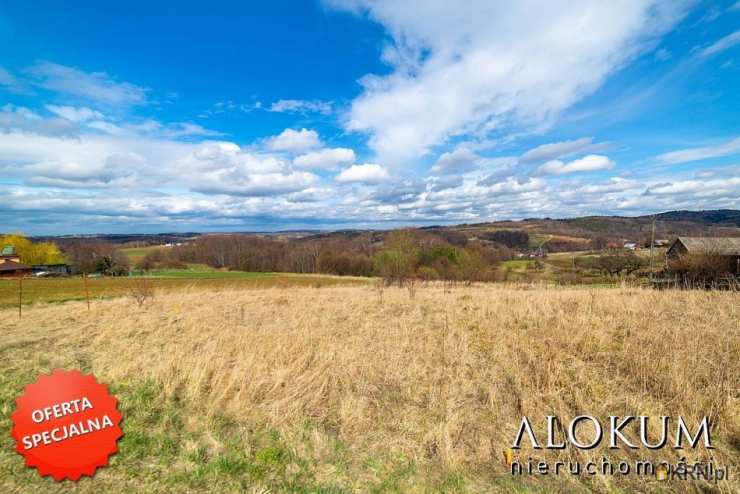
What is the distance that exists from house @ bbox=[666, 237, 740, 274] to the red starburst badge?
43.3 m

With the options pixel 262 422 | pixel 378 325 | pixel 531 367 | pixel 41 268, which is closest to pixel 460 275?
pixel 378 325

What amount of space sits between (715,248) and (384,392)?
45713mm

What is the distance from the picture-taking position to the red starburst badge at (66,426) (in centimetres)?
339

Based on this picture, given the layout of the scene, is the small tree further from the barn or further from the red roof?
the red roof

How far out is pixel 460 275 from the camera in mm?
39781

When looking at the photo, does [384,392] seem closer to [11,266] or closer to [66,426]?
[66,426]

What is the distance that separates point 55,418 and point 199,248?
102353 millimetres

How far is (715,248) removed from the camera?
34.2 meters

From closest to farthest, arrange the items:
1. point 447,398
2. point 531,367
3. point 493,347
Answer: point 447,398 < point 531,367 < point 493,347

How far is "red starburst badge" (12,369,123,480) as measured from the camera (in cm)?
339

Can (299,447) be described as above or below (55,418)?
below

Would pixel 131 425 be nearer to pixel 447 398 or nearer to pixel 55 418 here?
pixel 55 418

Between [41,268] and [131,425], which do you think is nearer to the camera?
[131,425]

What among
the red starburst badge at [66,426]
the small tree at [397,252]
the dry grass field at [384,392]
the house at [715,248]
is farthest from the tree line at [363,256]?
the red starburst badge at [66,426]
